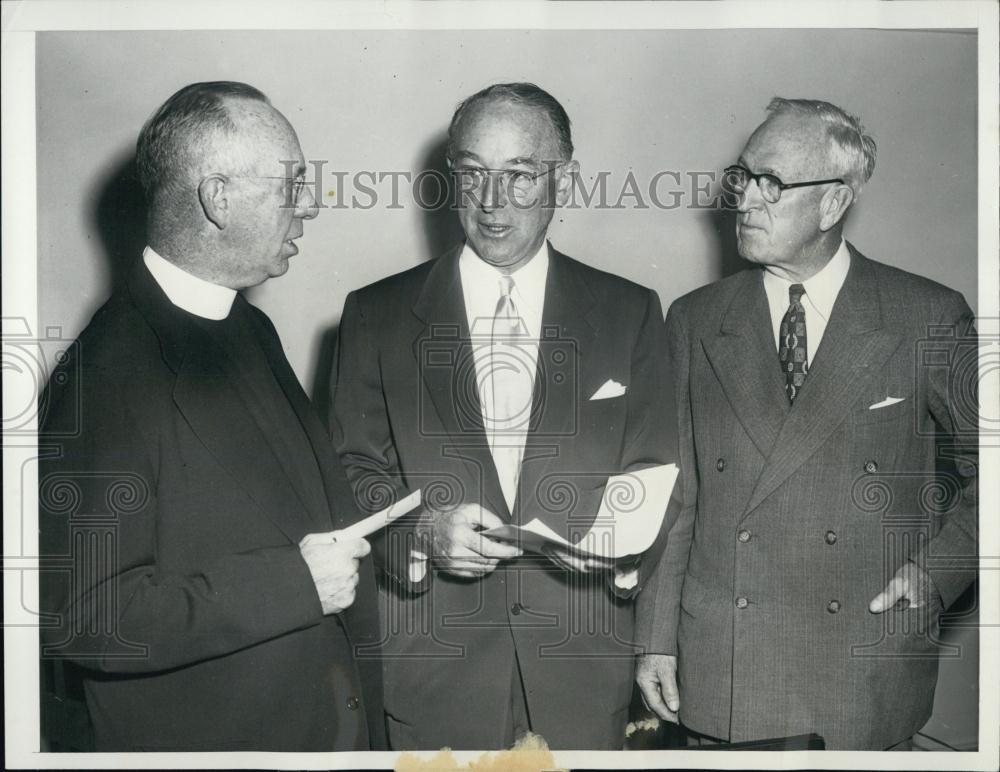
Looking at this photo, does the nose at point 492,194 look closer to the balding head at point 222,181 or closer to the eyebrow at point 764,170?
the balding head at point 222,181

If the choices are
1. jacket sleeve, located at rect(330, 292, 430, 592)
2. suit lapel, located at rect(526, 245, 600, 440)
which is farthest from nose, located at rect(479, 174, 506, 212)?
jacket sleeve, located at rect(330, 292, 430, 592)

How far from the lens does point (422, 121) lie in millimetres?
2119

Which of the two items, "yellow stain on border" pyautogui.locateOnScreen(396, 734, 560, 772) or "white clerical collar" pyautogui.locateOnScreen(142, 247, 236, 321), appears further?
"yellow stain on border" pyautogui.locateOnScreen(396, 734, 560, 772)

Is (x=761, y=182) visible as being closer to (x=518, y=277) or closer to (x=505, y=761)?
(x=518, y=277)

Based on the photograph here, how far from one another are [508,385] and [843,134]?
0.93 m

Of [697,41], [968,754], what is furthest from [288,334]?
[968,754]

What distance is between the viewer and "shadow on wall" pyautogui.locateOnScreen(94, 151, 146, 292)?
2.07 metres

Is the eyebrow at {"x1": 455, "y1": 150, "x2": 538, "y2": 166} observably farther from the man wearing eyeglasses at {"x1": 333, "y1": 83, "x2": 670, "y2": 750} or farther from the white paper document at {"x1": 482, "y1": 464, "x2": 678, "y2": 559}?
the white paper document at {"x1": 482, "y1": 464, "x2": 678, "y2": 559}

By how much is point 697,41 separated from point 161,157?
47.4 inches

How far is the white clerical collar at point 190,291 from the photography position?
6.52 feet

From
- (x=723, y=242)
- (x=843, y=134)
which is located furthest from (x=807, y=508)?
(x=843, y=134)

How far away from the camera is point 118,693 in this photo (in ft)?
6.80

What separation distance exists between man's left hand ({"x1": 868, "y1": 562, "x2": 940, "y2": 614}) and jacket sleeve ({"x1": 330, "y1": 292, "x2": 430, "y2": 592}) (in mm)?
1013

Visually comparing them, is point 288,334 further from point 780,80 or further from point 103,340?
point 780,80
